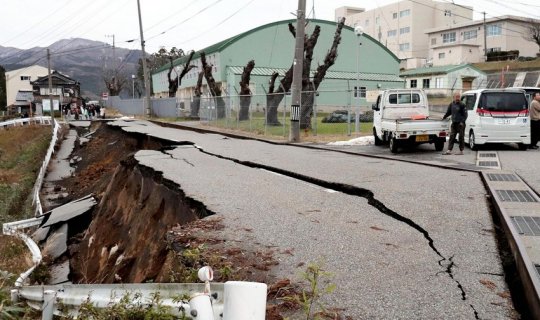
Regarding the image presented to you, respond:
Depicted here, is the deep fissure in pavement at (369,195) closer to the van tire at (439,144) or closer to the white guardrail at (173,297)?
the white guardrail at (173,297)

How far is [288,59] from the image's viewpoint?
54062 millimetres

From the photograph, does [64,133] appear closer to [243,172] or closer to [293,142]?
[293,142]

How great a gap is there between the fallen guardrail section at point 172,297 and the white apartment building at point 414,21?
76685 millimetres

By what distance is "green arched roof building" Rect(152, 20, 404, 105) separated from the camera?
51.5 m

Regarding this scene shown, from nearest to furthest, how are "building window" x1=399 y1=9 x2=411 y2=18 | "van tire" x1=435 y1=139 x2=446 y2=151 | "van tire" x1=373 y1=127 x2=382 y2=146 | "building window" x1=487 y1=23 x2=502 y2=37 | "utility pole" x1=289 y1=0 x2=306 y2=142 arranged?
"van tire" x1=435 y1=139 x2=446 y2=151
"van tire" x1=373 y1=127 x2=382 y2=146
"utility pole" x1=289 y1=0 x2=306 y2=142
"building window" x1=487 y1=23 x2=502 y2=37
"building window" x1=399 y1=9 x2=411 y2=18

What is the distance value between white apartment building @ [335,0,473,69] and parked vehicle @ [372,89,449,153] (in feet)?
202

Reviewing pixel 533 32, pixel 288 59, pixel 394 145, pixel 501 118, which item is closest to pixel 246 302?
pixel 394 145

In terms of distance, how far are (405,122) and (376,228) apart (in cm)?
939

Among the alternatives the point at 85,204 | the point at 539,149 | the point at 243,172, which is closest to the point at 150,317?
the point at 243,172

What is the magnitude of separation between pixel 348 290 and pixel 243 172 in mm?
7355

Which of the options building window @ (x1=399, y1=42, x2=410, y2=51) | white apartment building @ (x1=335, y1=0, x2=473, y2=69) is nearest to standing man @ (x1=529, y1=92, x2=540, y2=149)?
white apartment building @ (x1=335, y1=0, x2=473, y2=69)

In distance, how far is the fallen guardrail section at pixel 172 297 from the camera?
2.87m

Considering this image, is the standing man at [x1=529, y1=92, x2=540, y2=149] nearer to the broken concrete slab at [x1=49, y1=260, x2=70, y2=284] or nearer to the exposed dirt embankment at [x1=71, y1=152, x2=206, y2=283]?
the exposed dirt embankment at [x1=71, y1=152, x2=206, y2=283]

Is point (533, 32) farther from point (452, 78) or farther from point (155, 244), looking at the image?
point (155, 244)
